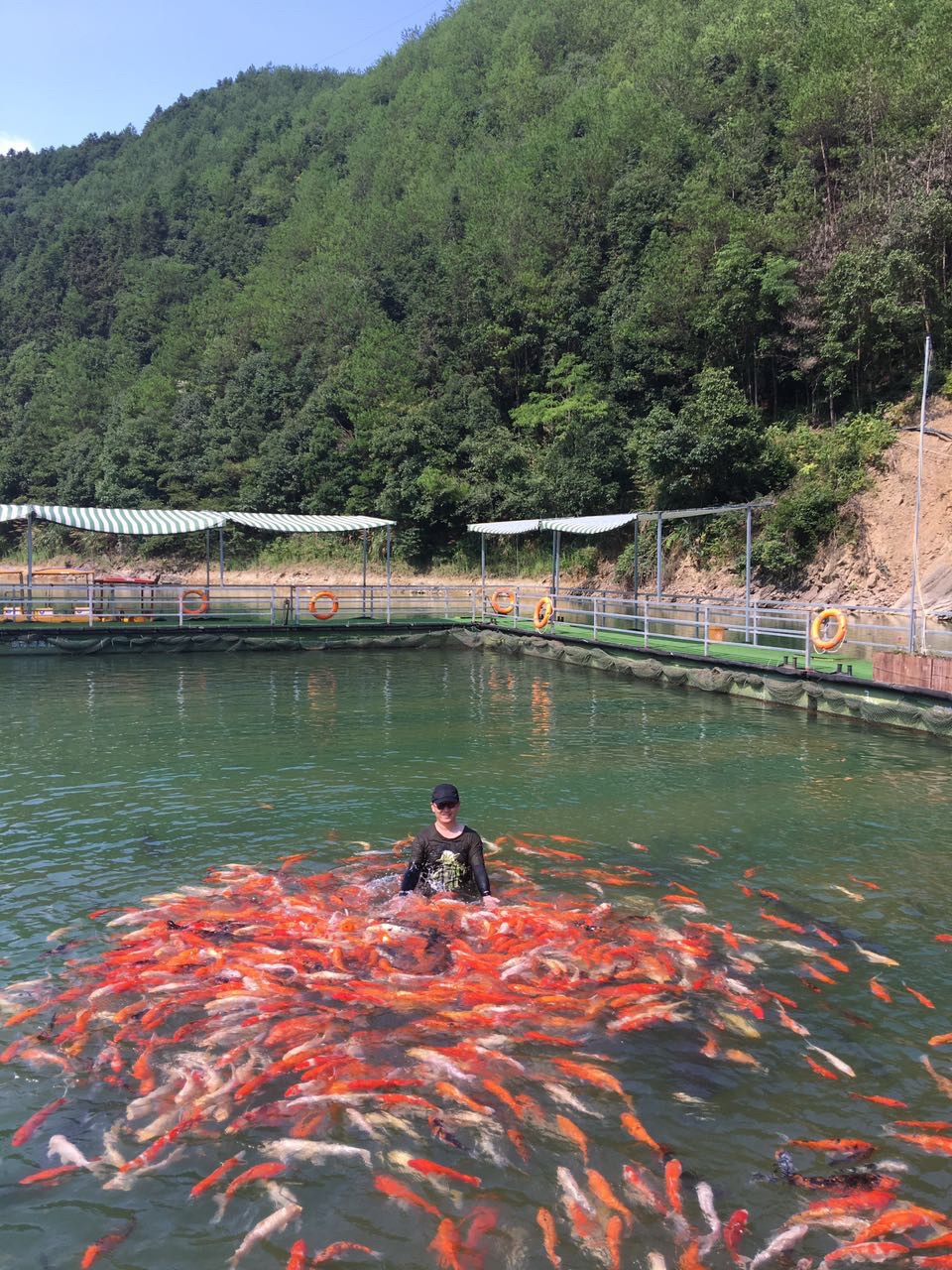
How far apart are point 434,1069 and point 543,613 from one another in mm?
23227

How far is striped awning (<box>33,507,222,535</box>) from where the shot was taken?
2889 cm

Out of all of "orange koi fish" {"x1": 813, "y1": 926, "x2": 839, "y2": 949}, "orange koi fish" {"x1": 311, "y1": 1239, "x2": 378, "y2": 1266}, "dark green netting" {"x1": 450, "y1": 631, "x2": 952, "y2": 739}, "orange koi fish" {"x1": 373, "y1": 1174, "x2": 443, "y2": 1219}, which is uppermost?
"dark green netting" {"x1": 450, "y1": 631, "x2": 952, "y2": 739}

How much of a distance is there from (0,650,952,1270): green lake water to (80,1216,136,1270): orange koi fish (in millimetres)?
40

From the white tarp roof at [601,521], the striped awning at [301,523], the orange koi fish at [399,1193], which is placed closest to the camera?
the orange koi fish at [399,1193]

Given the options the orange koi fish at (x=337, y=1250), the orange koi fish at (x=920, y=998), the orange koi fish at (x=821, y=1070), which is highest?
the orange koi fish at (x=920, y=998)

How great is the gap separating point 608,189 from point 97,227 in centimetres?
8982

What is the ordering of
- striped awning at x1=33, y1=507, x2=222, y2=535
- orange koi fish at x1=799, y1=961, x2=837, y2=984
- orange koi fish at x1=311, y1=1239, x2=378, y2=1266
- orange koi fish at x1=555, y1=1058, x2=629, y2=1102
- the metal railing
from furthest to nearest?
1. striped awning at x1=33, y1=507, x2=222, y2=535
2. the metal railing
3. orange koi fish at x1=799, y1=961, x2=837, y2=984
4. orange koi fish at x1=555, y1=1058, x2=629, y2=1102
5. orange koi fish at x1=311, y1=1239, x2=378, y2=1266

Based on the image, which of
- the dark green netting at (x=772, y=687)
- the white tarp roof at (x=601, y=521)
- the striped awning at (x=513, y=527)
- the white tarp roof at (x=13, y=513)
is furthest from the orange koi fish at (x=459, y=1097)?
the white tarp roof at (x=13, y=513)

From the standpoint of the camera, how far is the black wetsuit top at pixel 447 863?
7551mm

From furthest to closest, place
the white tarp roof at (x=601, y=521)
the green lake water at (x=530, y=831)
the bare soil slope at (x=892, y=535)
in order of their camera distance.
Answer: the bare soil slope at (x=892, y=535) → the white tarp roof at (x=601, y=521) → the green lake water at (x=530, y=831)

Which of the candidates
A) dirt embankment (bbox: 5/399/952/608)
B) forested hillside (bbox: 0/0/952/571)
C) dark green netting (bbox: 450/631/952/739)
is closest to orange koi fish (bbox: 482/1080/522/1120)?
dark green netting (bbox: 450/631/952/739)

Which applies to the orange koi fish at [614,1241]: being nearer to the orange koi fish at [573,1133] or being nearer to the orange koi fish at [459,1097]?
the orange koi fish at [573,1133]

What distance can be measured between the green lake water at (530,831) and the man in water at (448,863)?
3.47ft

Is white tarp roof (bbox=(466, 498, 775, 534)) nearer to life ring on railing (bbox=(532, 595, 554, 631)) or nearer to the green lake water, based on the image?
life ring on railing (bbox=(532, 595, 554, 631))
